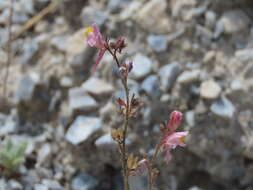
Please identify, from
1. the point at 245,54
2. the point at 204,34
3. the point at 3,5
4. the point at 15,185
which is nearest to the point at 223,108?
the point at 245,54

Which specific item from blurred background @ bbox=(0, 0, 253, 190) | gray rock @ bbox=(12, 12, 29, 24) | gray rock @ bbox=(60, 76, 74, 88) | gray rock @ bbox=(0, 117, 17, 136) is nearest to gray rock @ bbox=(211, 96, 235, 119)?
blurred background @ bbox=(0, 0, 253, 190)

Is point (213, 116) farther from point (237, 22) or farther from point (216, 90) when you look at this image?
point (237, 22)

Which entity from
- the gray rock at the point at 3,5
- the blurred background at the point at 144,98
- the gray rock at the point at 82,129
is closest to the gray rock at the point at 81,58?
the blurred background at the point at 144,98

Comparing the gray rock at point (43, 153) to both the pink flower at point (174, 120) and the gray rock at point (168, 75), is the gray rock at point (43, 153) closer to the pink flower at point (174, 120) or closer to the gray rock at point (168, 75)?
the gray rock at point (168, 75)

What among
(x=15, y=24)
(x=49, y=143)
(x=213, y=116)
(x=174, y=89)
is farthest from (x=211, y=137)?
(x=15, y=24)

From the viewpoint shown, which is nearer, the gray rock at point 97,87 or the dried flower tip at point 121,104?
the dried flower tip at point 121,104

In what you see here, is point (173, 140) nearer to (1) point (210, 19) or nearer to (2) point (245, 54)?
(2) point (245, 54)
